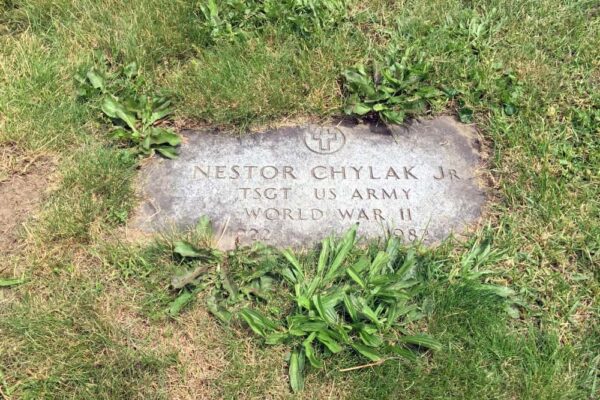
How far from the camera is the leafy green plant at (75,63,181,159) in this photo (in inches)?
99.7

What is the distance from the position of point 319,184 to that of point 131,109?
0.91 metres

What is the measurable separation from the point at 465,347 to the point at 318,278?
0.56 metres

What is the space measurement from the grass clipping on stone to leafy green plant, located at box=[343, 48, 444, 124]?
0.68 m

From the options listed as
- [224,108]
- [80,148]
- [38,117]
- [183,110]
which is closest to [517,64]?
[224,108]

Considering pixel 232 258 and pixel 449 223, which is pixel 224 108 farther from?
pixel 449 223

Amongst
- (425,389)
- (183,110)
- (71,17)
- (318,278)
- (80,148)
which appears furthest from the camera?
(71,17)

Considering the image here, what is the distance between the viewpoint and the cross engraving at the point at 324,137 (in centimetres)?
257

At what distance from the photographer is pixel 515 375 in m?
1.96

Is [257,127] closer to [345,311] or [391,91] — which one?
[391,91]

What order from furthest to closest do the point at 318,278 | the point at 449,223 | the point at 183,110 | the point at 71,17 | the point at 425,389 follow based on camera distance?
the point at 71,17 → the point at 183,110 → the point at 449,223 → the point at 318,278 → the point at 425,389

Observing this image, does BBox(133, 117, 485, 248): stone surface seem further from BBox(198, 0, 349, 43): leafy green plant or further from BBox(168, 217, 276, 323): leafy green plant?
BBox(198, 0, 349, 43): leafy green plant

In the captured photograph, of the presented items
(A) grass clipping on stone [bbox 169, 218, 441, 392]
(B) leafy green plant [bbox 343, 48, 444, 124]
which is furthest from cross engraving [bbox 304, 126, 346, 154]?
(A) grass clipping on stone [bbox 169, 218, 441, 392]

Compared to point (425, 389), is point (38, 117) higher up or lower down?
higher up

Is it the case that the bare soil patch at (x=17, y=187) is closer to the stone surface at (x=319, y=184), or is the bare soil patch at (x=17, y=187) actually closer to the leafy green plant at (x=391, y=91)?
the stone surface at (x=319, y=184)
